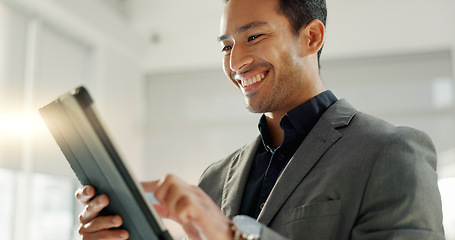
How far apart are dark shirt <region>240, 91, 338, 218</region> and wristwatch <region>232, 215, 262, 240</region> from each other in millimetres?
362

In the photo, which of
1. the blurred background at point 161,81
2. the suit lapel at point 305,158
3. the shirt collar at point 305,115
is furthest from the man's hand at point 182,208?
the blurred background at point 161,81

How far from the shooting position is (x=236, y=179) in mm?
1387

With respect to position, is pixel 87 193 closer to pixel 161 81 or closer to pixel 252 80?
pixel 252 80

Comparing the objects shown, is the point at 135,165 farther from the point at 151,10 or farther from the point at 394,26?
the point at 394,26

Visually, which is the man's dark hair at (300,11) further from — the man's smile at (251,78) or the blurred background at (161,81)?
the blurred background at (161,81)

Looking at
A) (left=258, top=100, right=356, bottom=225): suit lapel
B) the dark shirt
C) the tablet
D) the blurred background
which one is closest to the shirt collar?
the dark shirt

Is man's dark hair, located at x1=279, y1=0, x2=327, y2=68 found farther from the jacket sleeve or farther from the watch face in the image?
the watch face

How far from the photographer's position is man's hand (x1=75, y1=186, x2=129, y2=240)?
949 mm

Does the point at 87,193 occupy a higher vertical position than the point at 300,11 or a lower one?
lower

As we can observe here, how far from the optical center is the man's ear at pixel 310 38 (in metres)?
1.49

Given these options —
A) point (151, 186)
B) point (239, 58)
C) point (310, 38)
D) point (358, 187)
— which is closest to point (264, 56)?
point (239, 58)

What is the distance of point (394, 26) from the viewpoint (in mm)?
5012

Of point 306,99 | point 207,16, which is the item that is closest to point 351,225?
point 306,99

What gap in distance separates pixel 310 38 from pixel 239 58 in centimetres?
25
